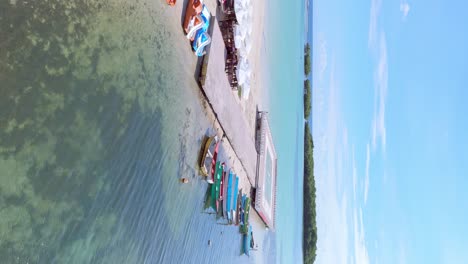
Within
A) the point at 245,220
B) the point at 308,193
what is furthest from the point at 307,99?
the point at 245,220

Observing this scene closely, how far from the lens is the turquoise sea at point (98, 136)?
179 inches

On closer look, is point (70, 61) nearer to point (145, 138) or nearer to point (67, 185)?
point (67, 185)

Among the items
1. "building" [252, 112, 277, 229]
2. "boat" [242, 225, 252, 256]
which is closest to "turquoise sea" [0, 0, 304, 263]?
"boat" [242, 225, 252, 256]

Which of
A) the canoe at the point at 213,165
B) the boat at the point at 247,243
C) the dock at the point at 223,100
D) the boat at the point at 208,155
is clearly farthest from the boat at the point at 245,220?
the boat at the point at 208,155

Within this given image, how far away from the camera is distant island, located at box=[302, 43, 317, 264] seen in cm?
3006

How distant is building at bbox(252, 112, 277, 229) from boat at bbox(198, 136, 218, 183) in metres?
6.71

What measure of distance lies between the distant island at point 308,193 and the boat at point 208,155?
21.9 metres

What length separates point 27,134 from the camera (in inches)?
184

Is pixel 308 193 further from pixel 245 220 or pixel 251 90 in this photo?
pixel 245 220

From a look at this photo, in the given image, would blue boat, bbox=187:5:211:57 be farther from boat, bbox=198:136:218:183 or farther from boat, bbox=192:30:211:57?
boat, bbox=198:136:218:183

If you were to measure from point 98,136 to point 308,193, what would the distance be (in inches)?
1057

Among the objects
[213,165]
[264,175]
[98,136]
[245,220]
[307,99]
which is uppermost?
[307,99]

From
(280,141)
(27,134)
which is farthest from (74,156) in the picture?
(280,141)

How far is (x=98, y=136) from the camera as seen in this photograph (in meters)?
6.02
